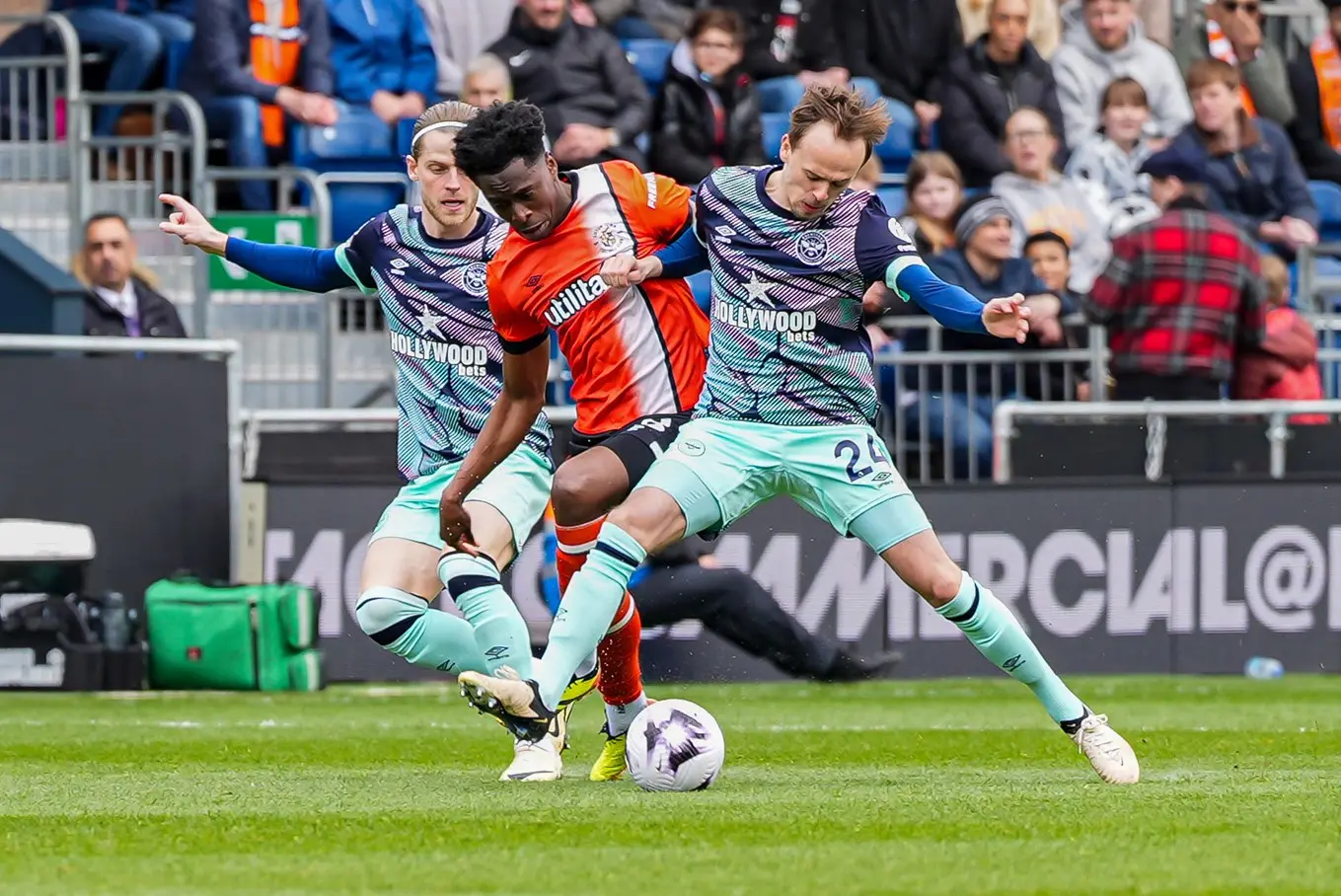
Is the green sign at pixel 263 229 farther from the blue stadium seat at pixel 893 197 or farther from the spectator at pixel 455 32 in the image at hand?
the blue stadium seat at pixel 893 197

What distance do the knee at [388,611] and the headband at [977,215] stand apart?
294 inches

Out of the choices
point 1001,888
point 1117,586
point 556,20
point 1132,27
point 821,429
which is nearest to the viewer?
point 1001,888

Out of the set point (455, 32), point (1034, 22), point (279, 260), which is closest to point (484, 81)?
point (455, 32)

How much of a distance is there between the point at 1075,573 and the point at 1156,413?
3.72 feet

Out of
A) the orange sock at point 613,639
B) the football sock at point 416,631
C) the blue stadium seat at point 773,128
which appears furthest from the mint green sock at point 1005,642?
the blue stadium seat at point 773,128

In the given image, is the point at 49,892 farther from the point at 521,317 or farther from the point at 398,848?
the point at 521,317

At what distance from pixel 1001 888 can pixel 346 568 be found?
936 centimetres

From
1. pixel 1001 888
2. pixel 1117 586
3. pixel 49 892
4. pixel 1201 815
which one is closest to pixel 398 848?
pixel 49 892

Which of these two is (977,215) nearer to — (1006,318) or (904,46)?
(904,46)

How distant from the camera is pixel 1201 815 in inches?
268

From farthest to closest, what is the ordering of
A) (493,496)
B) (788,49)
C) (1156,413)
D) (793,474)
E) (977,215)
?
(788,49) → (977,215) → (1156,413) → (493,496) → (793,474)

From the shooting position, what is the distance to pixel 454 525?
836 cm

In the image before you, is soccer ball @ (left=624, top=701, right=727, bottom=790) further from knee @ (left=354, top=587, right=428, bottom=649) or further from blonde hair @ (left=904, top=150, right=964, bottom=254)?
blonde hair @ (left=904, top=150, right=964, bottom=254)

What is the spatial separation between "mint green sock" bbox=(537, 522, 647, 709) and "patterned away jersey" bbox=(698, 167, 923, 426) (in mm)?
678
